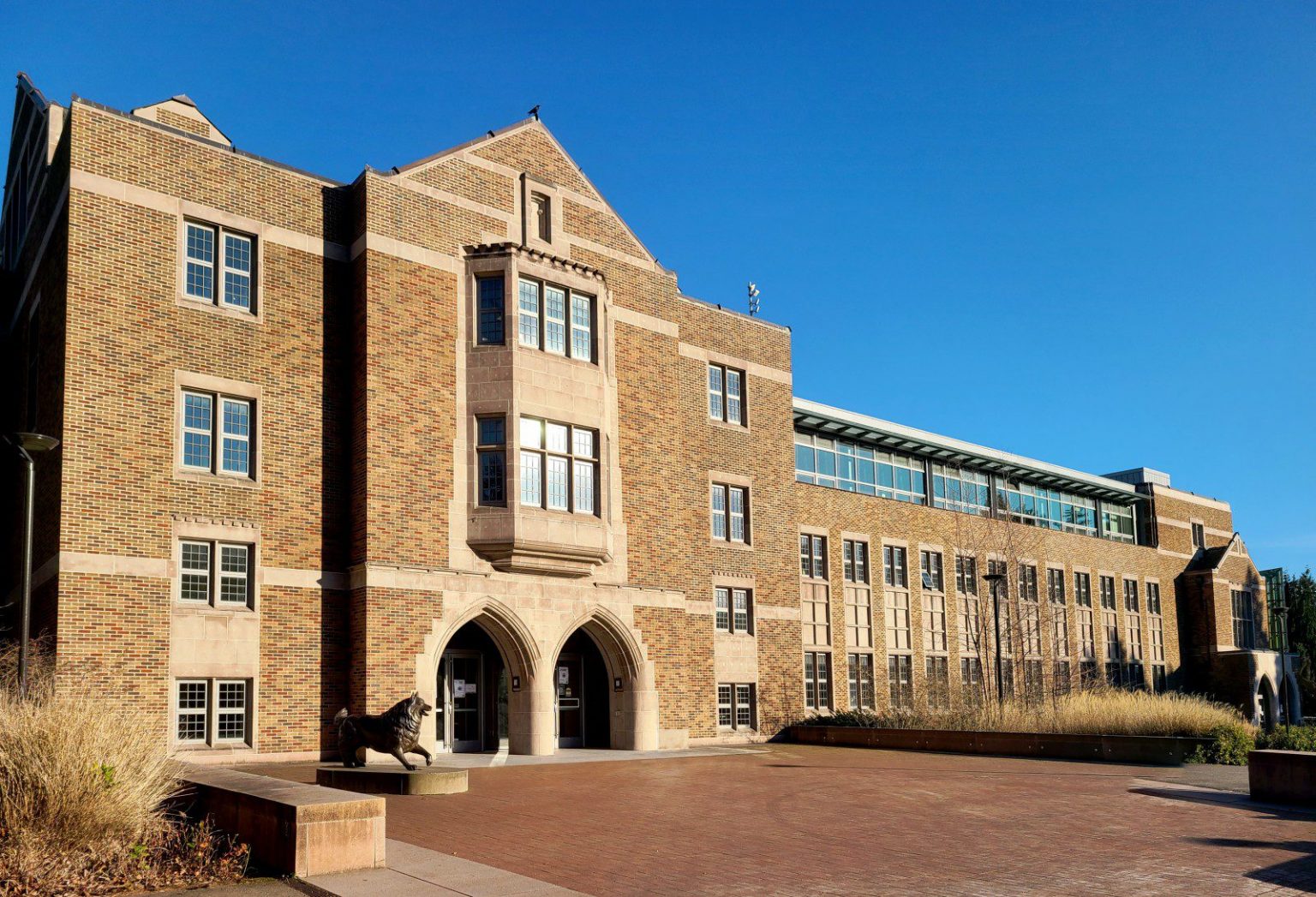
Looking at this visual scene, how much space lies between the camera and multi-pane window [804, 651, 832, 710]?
36.6m

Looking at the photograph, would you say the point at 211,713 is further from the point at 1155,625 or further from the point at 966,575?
the point at 1155,625

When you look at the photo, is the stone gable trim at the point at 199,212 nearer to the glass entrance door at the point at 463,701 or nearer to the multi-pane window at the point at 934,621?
the glass entrance door at the point at 463,701

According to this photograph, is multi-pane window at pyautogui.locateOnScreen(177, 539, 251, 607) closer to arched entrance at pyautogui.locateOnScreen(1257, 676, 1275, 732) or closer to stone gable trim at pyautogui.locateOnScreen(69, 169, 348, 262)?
stone gable trim at pyautogui.locateOnScreen(69, 169, 348, 262)

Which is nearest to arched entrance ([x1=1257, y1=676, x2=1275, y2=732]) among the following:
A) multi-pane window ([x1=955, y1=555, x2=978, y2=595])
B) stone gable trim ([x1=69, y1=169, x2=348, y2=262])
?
multi-pane window ([x1=955, y1=555, x2=978, y2=595])

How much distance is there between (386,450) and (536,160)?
28.5ft

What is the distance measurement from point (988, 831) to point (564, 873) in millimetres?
5605

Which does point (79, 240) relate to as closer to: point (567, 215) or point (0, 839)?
point (567, 215)

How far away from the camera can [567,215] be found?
28984mm

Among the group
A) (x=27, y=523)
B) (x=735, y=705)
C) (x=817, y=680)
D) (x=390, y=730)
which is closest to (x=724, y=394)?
(x=735, y=705)

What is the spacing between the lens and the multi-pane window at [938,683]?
113 feet

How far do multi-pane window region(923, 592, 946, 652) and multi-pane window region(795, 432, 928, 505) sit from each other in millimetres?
3532

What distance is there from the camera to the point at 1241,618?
6053 cm

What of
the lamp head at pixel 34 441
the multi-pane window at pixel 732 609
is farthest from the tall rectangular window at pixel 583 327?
the lamp head at pixel 34 441

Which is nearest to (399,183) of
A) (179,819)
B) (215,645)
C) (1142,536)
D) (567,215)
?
(567,215)
